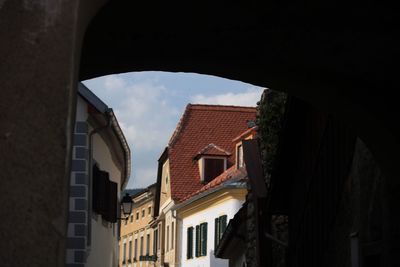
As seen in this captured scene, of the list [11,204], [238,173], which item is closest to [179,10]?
[11,204]

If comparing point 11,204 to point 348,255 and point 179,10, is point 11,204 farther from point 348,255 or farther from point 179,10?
point 348,255

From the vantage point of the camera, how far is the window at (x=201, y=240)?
34.1 meters

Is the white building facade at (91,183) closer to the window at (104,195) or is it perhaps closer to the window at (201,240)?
the window at (104,195)

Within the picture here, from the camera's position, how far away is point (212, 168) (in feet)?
126

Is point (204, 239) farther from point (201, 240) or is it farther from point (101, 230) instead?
point (101, 230)

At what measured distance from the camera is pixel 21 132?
10.6 ft

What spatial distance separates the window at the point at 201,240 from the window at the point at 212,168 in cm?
328

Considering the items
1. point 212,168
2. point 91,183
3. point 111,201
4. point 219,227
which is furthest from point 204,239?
point 91,183

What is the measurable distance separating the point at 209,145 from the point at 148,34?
33.2 metres

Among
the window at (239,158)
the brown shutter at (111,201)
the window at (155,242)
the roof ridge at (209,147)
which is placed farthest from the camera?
the window at (155,242)

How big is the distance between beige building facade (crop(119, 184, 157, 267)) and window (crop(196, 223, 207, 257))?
10768 mm

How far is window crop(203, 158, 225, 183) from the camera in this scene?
38.2 m

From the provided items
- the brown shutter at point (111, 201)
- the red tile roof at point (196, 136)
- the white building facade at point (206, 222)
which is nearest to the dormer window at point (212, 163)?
the red tile roof at point (196, 136)

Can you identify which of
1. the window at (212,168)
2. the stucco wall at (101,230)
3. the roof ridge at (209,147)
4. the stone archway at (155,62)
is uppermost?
the roof ridge at (209,147)
